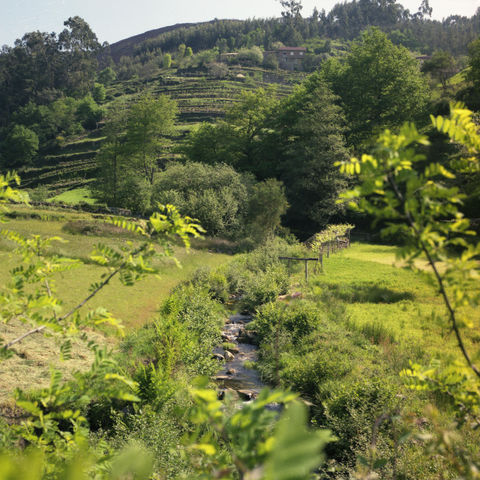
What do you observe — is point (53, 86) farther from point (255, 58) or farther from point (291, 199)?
point (291, 199)

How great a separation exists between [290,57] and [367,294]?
5141 inches

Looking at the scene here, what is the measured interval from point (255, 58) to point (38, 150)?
7623 cm

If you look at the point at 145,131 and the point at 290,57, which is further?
the point at 290,57

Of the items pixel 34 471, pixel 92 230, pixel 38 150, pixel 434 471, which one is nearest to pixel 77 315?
pixel 34 471

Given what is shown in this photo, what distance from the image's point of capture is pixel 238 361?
942 centimetres

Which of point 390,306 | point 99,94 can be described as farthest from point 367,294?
point 99,94

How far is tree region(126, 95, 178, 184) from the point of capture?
45219 millimetres

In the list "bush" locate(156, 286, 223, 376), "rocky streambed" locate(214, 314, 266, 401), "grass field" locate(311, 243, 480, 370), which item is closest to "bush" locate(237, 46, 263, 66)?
"grass field" locate(311, 243, 480, 370)

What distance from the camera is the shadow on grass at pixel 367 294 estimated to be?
45.4 ft

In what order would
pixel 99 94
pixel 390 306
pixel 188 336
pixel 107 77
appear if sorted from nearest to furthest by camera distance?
pixel 188 336 → pixel 390 306 → pixel 99 94 → pixel 107 77

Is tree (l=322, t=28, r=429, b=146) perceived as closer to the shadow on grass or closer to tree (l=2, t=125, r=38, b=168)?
the shadow on grass

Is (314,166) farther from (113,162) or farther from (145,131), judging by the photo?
(113,162)

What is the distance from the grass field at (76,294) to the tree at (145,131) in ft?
55.9

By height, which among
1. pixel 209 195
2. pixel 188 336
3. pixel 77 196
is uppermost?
pixel 209 195
